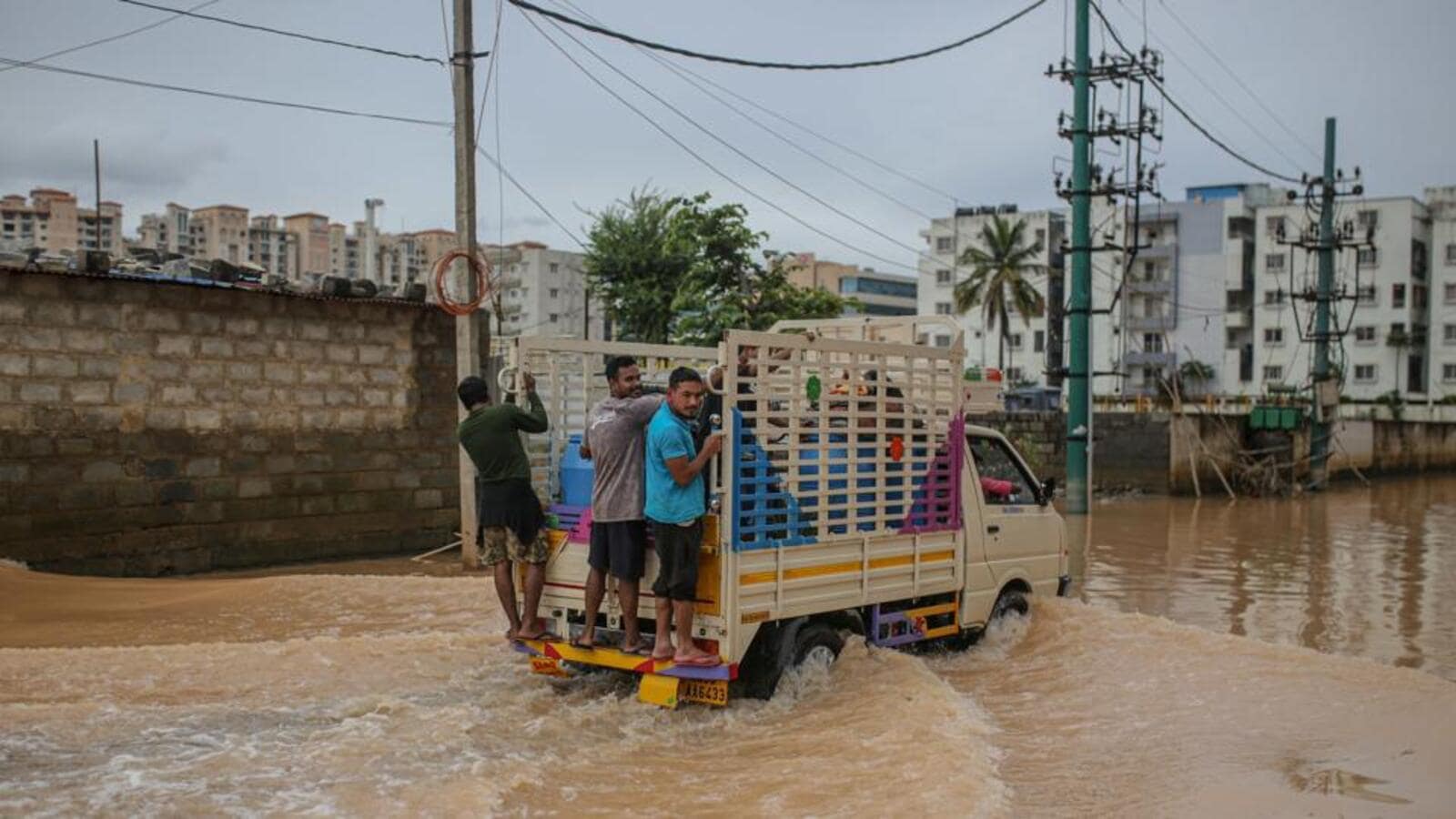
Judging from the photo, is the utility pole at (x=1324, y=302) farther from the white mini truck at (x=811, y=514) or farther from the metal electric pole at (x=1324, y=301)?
the white mini truck at (x=811, y=514)

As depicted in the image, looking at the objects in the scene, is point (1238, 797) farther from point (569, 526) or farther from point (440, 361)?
point (440, 361)

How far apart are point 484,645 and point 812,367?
3440mm

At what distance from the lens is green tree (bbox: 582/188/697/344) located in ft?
107

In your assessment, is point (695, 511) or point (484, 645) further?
point (484, 645)

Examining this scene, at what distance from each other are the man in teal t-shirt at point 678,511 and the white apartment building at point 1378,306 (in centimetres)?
6536

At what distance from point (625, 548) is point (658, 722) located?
3.35 ft

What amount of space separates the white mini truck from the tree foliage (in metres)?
18.5

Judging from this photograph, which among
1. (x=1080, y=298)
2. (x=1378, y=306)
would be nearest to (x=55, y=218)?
(x=1080, y=298)

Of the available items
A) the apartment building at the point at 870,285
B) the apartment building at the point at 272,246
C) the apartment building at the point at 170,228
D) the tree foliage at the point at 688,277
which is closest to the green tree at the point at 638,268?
the tree foliage at the point at 688,277

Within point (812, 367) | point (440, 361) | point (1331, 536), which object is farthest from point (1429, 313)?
point (812, 367)

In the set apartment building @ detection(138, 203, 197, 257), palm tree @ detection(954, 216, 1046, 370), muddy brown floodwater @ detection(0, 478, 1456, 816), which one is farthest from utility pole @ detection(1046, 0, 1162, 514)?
apartment building @ detection(138, 203, 197, 257)

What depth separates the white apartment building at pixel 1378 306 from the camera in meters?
66.0

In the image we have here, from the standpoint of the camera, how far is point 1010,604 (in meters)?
9.80

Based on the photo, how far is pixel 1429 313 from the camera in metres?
67.6
